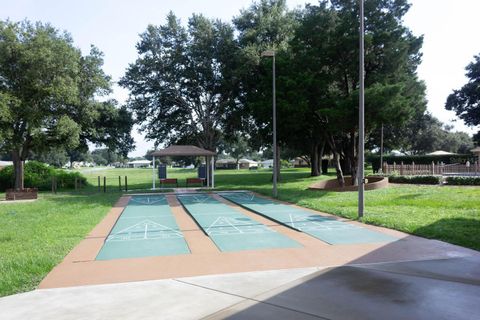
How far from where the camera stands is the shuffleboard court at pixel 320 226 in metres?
9.97

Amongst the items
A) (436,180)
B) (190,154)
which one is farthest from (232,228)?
(436,180)

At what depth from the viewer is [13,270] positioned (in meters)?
7.22

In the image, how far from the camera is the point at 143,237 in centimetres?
1059

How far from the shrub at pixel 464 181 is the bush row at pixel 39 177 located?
26096mm

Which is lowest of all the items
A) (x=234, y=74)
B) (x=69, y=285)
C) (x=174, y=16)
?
(x=69, y=285)

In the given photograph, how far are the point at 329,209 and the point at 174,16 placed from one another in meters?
25.8

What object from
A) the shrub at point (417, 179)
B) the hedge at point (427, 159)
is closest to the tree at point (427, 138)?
the hedge at point (427, 159)

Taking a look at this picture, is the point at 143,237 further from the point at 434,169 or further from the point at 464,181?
the point at 434,169

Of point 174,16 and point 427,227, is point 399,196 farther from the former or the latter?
point 174,16

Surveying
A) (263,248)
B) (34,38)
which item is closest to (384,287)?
(263,248)

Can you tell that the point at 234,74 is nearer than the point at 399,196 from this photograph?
No

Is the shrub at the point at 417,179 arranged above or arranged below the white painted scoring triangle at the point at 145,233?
above

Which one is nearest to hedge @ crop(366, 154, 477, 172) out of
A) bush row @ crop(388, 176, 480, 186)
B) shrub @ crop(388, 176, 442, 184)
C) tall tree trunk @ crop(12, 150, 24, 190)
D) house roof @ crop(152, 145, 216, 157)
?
shrub @ crop(388, 176, 442, 184)

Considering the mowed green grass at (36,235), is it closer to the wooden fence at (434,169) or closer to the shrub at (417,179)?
the shrub at (417,179)
